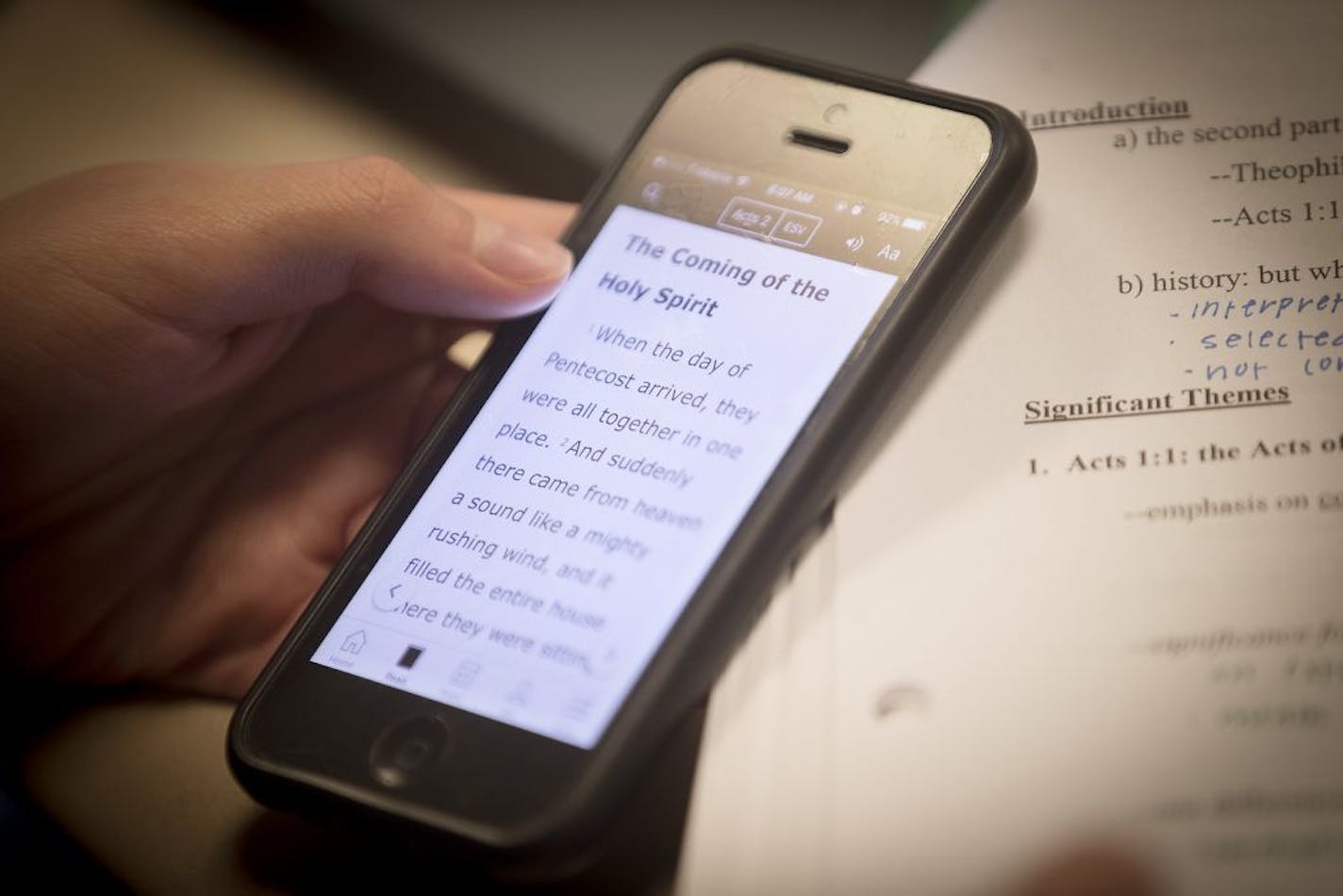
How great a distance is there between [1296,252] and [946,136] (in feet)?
0.43

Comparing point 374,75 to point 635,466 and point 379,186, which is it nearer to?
point 379,186

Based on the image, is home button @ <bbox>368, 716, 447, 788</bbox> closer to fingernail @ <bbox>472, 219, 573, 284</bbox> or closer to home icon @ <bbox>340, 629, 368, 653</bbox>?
home icon @ <bbox>340, 629, 368, 653</bbox>

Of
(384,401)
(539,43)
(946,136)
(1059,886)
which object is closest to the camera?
(1059,886)

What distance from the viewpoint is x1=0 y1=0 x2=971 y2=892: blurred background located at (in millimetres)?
635

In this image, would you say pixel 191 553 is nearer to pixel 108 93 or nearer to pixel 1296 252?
pixel 108 93

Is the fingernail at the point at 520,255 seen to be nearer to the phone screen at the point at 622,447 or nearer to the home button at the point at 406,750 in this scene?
the phone screen at the point at 622,447

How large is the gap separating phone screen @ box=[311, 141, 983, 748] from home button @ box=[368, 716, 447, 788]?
1cm

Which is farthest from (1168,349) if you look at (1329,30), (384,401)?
(384,401)

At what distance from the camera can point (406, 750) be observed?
401mm

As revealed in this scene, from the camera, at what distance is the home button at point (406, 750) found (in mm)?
396

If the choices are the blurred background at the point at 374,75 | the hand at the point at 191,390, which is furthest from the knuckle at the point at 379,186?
the blurred background at the point at 374,75

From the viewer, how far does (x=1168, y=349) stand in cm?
42

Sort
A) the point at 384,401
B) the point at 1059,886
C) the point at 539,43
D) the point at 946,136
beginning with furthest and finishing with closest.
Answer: the point at 539,43
the point at 384,401
the point at 946,136
the point at 1059,886

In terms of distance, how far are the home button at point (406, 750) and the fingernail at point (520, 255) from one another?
176 millimetres
